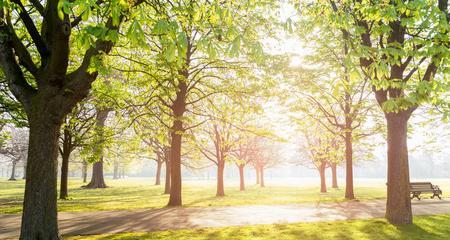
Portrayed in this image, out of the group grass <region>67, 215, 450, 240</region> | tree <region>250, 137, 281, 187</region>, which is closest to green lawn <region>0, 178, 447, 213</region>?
grass <region>67, 215, 450, 240</region>

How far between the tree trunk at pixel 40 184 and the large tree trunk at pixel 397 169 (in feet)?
33.0

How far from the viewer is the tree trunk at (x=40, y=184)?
290 inches

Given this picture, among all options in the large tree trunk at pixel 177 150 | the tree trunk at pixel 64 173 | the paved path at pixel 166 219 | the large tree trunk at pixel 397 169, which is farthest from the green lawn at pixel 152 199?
the large tree trunk at pixel 397 169

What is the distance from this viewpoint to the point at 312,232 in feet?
32.7

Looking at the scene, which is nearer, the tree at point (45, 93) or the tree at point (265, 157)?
the tree at point (45, 93)

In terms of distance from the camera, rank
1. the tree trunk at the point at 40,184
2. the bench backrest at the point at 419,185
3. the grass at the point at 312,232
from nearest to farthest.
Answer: the tree trunk at the point at 40,184
the grass at the point at 312,232
the bench backrest at the point at 419,185

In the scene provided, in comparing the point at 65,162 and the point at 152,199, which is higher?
the point at 65,162

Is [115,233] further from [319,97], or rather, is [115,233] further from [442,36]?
[319,97]

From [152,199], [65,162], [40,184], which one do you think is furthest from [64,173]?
[40,184]

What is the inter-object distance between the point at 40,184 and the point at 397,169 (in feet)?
34.6

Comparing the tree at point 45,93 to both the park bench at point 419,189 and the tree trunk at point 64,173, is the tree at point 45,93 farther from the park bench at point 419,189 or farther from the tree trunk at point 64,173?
the park bench at point 419,189

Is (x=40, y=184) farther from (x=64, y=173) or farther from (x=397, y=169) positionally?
(x=64, y=173)

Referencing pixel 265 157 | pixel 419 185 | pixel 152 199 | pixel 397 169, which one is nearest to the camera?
pixel 397 169

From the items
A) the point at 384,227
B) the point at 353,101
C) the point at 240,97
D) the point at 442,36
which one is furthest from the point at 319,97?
the point at 442,36
